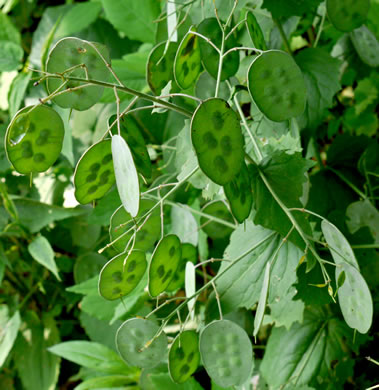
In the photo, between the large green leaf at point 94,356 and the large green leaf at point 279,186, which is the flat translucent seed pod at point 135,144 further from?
the large green leaf at point 94,356

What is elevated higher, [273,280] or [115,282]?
[115,282]

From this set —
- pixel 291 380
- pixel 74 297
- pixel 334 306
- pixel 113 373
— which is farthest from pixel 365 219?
pixel 74 297

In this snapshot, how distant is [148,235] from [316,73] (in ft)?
1.26

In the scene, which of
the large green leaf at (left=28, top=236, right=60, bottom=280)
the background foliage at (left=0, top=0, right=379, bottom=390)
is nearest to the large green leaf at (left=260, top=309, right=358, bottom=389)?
the background foliage at (left=0, top=0, right=379, bottom=390)

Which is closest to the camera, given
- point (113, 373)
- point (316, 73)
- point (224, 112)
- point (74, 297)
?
point (224, 112)

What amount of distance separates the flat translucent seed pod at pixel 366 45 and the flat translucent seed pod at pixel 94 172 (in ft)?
1.64

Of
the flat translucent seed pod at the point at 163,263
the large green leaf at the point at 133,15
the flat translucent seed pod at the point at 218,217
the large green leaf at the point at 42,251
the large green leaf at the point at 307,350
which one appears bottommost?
the large green leaf at the point at 307,350

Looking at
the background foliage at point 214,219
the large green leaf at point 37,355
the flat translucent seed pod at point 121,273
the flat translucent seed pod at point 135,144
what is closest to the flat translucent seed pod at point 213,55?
the background foliage at point 214,219

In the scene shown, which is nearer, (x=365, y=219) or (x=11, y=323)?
(x=365, y=219)

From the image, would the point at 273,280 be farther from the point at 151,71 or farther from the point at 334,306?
the point at 151,71

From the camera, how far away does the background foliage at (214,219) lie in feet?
2.32

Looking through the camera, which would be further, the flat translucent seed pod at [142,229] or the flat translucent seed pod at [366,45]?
the flat translucent seed pod at [366,45]

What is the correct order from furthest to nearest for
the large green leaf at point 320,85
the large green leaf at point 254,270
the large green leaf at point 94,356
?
the large green leaf at point 94,356
the large green leaf at point 320,85
the large green leaf at point 254,270

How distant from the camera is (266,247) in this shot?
2.34 ft
